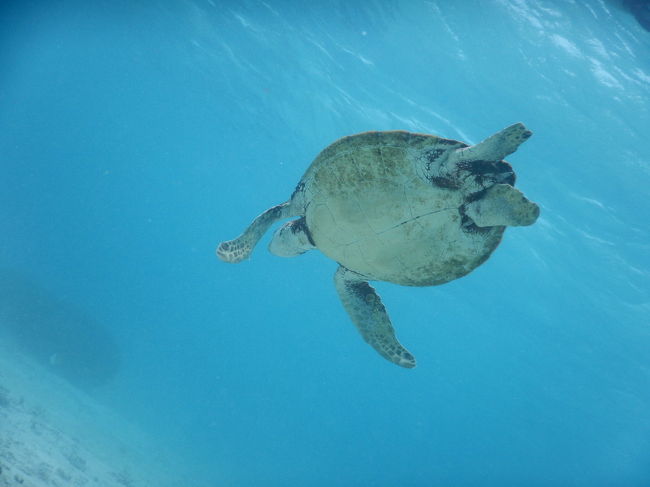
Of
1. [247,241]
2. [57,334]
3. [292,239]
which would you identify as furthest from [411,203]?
[57,334]

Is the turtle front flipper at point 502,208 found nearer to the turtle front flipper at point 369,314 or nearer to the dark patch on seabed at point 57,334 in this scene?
the turtle front flipper at point 369,314

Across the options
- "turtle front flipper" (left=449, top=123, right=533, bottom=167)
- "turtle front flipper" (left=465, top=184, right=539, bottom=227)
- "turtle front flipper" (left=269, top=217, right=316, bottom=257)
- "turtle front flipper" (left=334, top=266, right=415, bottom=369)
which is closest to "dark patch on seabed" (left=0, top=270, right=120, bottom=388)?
"turtle front flipper" (left=269, top=217, right=316, bottom=257)

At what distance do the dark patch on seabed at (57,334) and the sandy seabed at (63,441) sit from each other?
88cm

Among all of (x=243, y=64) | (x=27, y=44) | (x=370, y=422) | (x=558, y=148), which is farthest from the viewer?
(x=370, y=422)

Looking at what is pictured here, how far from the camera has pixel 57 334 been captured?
2280 cm

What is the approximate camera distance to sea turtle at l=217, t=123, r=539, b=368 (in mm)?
3332

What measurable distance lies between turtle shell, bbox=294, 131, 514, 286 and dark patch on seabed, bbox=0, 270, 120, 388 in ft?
78.5

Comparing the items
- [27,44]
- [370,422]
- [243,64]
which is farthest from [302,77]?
[370,422]

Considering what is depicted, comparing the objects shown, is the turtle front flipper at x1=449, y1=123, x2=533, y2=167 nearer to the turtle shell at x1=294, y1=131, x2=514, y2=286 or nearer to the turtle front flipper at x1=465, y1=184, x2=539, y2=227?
the turtle shell at x1=294, y1=131, x2=514, y2=286

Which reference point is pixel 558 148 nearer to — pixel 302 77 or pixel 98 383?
pixel 302 77

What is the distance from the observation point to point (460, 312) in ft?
103

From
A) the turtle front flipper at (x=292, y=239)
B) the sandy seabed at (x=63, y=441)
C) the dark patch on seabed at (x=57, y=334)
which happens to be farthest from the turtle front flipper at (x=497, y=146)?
the dark patch on seabed at (x=57, y=334)

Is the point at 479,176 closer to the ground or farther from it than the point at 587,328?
farther from it

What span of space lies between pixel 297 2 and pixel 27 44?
1930cm
